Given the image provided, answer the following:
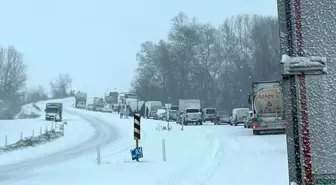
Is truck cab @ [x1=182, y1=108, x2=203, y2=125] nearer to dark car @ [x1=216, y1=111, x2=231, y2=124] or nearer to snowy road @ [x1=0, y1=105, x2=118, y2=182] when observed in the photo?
dark car @ [x1=216, y1=111, x2=231, y2=124]

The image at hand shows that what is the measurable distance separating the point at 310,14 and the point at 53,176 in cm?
1390

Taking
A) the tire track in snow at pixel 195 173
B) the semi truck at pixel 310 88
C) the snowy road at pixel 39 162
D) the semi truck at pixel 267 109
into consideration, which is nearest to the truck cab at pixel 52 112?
the snowy road at pixel 39 162

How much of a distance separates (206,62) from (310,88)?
8632cm

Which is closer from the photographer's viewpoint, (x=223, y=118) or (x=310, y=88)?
(x=310, y=88)

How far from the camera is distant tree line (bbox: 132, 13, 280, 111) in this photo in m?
73.2

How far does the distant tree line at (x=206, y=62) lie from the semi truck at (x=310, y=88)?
66747 millimetres

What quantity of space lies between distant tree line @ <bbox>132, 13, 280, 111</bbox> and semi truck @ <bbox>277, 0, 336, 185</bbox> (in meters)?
66.7

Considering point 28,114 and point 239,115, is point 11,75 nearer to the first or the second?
point 28,114

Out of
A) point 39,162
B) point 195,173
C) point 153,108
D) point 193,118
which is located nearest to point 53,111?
point 153,108

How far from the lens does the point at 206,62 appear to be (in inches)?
3474

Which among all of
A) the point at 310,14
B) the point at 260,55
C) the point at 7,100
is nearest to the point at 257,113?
the point at 310,14

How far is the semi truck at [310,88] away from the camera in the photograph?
2287 mm

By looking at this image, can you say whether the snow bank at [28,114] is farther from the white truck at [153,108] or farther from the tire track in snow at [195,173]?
the tire track in snow at [195,173]

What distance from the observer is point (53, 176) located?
50.2ft
